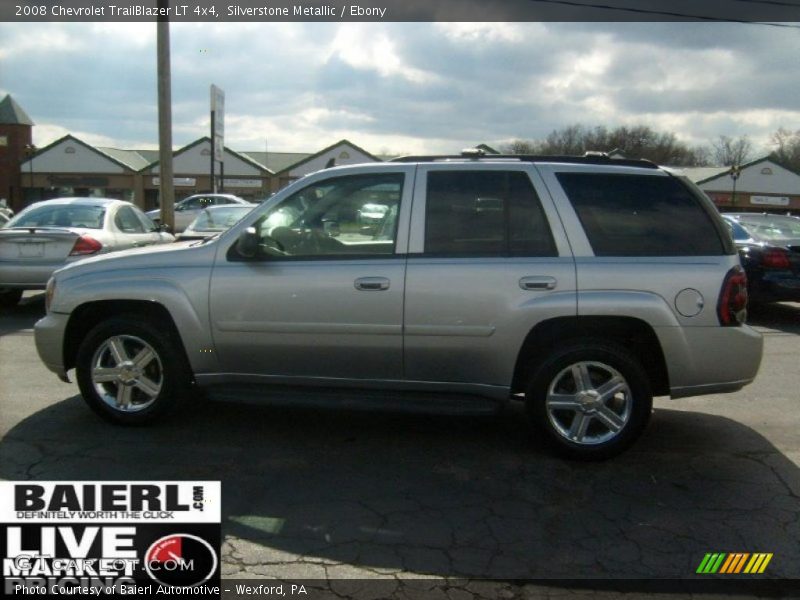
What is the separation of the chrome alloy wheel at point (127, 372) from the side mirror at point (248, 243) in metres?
0.97

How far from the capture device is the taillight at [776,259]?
10.2 metres

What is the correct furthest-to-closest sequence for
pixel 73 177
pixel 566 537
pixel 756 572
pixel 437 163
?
pixel 73 177
pixel 437 163
pixel 566 537
pixel 756 572

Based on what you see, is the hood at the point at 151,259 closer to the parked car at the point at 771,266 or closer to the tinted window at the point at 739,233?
the parked car at the point at 771,266

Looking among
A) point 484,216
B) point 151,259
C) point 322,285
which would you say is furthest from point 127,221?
point 484,216

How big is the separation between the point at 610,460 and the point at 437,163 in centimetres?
221

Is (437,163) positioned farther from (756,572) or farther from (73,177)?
(73,177)

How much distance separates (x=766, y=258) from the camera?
403 inches

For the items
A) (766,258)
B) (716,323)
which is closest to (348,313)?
(716,323)

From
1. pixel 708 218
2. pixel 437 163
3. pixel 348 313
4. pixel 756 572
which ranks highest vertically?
pixel 437 163

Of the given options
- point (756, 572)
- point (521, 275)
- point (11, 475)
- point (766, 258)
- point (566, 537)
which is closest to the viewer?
point (756, 572)

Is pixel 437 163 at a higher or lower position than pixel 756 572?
higher

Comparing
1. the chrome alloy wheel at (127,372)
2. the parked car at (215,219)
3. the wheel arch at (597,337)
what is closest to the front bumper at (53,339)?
the chrome alloy wheel at (127,372)

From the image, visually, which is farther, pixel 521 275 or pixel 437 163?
pixel 437 163

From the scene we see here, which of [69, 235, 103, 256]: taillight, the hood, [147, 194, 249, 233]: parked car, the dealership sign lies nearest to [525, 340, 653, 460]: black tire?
the dealership sign
